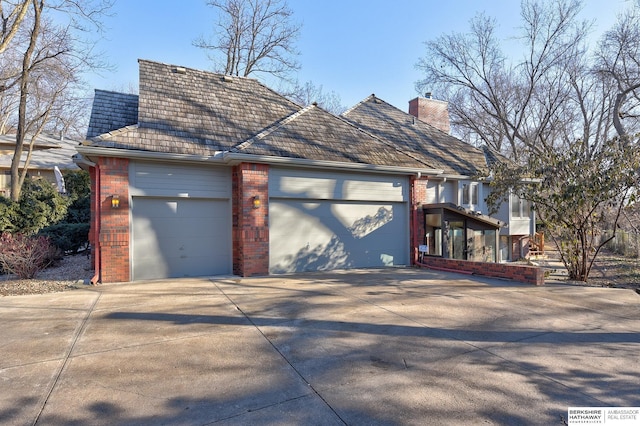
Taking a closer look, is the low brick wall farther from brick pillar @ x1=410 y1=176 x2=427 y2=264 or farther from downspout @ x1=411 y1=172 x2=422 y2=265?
brick pillar @ x1=410 y1=176 x2=427 y2=264

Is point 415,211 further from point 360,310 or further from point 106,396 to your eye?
point 106,396

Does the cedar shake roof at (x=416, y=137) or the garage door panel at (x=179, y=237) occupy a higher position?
the cedar shake roof at (x=416, y=137)

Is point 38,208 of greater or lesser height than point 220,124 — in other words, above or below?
below

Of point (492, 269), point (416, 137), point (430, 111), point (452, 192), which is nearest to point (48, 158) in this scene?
point (416, 137)

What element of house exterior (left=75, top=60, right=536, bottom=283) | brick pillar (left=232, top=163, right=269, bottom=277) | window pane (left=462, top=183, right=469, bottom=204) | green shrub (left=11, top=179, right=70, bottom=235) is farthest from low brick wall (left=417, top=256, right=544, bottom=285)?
green shrub (left=11, top=179, right=70, bottom=235)

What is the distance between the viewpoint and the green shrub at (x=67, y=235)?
42.5ft

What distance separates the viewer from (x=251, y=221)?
9.23 metres

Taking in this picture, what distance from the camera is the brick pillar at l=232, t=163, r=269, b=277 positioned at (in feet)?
30.0

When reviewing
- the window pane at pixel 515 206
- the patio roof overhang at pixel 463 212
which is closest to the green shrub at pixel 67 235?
the patio roof overhang at pixel 463 212

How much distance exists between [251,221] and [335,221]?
274 centimetres

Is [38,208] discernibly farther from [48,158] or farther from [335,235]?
[335,235]

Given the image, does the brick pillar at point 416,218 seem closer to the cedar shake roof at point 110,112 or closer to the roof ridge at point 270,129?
the roof ridge at point 270,129

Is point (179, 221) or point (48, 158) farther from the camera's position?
point (48, 158)

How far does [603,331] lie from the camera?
201 inches
